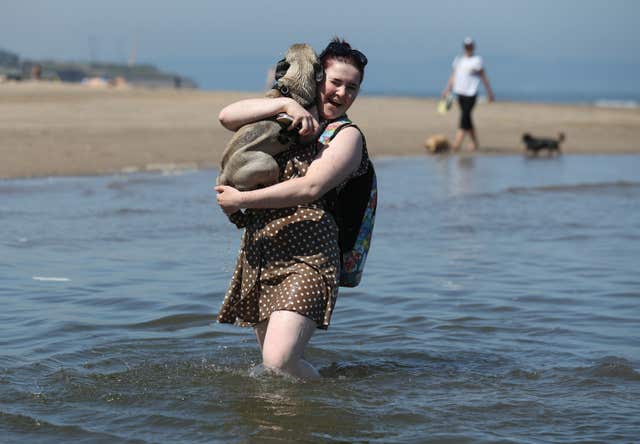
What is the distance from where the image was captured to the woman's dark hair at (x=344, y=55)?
14.7ft

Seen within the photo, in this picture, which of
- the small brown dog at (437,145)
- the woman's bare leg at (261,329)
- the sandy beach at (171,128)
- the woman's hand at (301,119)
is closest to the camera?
the woman's hand at (301,119)

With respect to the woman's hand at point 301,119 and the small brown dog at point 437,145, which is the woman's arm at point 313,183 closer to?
the woman's hand at point 301,119

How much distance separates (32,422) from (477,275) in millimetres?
4242

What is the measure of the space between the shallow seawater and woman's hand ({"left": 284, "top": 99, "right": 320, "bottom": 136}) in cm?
118

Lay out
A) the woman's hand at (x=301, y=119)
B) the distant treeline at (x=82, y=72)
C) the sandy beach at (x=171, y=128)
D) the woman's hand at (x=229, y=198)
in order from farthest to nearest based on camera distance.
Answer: the distant treeline at (x=82, y=72) < the sandy beach at (x=171, y=128) < the woman's hand at (x=229, y=198) < the woman's hand at (x=301, y=119)

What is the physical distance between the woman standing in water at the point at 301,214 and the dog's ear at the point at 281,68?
0.16 meters

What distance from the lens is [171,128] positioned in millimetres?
17891

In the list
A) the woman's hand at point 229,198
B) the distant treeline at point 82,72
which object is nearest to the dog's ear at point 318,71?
the woman's hand at point 229,198

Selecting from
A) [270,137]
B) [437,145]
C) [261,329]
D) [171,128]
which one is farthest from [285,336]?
[171,128]

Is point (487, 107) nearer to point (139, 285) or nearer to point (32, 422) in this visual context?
point (139, 285)

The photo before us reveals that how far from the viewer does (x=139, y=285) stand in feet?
23.6

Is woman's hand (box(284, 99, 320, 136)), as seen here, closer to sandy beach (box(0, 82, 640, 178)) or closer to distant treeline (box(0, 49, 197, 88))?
sandy beach (box(0, 82, 640, 178))

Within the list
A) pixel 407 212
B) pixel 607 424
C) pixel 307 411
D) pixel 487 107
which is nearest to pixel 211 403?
pixel 307 411

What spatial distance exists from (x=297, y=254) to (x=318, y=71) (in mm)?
792
